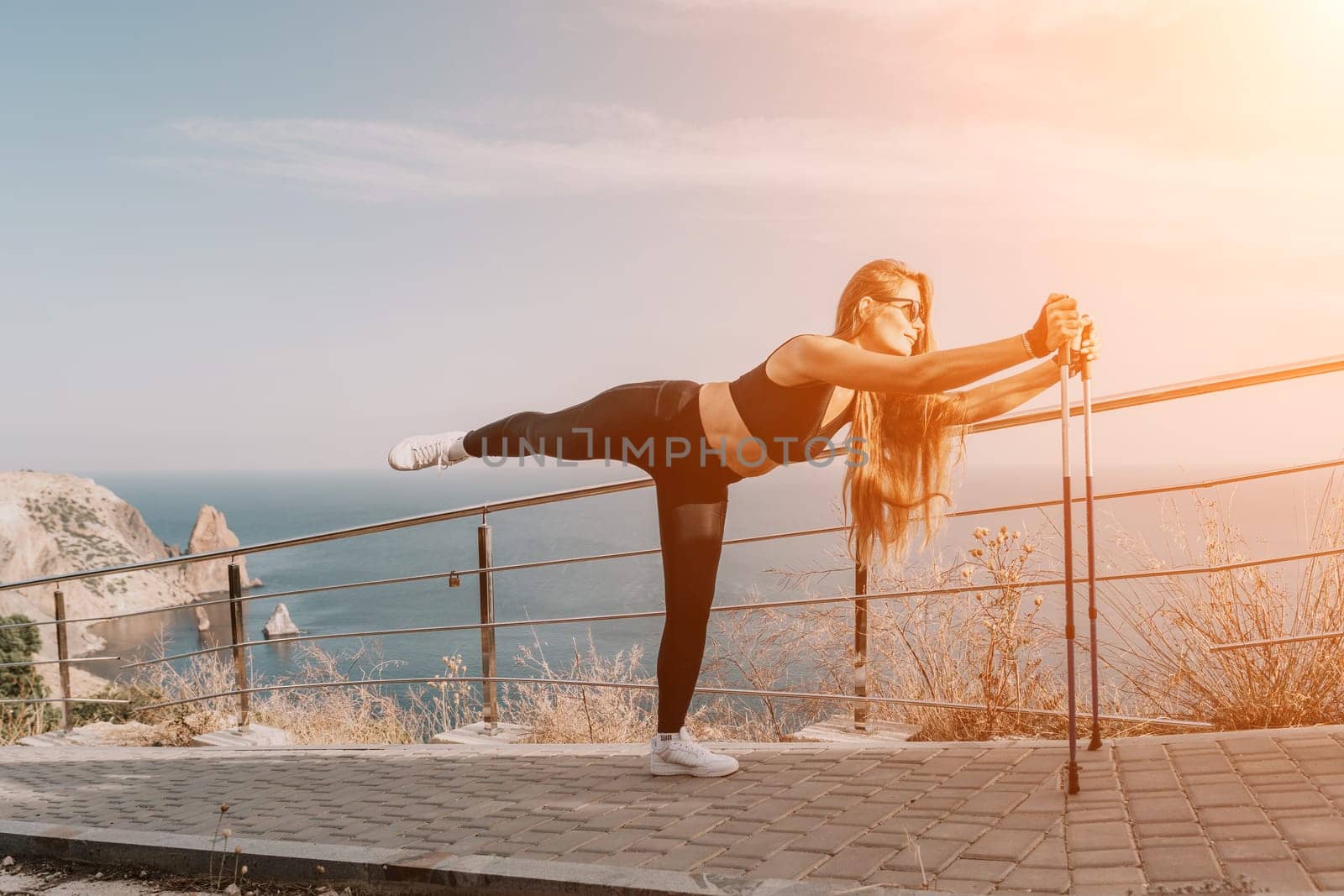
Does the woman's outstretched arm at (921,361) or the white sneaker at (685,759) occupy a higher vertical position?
the woman's outstretched arm at (921,361)

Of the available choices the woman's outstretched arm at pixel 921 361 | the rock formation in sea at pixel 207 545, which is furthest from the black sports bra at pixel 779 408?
the rock formation in sea at pixel 207 545

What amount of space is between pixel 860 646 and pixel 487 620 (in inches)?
79.5

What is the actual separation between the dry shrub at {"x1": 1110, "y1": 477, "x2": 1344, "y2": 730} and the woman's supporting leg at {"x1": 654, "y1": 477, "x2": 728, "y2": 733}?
70.6 inches

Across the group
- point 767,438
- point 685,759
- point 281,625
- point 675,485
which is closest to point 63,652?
point 685,759

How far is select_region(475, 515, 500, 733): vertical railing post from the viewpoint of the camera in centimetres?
538

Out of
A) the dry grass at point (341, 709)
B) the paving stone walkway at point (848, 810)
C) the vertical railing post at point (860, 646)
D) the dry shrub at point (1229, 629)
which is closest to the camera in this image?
the paving stone walkway at point (848, 810)

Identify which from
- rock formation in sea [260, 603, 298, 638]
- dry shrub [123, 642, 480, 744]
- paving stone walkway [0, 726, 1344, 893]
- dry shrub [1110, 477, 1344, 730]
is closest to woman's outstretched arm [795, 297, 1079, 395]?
paving stone walkway [0, 726, 1344, 893]

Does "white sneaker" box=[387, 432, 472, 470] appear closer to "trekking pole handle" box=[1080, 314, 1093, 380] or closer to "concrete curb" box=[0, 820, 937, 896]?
"concrete curb" box=[0, 820, 937, 896]

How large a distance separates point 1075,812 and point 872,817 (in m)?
0.55

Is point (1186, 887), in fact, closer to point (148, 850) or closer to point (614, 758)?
point (614, 758)

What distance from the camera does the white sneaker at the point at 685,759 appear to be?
3723 millimetres

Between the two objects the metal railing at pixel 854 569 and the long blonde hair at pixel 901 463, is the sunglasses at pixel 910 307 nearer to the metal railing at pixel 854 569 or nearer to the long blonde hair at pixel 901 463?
the long blonde hair at pixel 901 463

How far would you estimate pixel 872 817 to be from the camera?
10.0 ft

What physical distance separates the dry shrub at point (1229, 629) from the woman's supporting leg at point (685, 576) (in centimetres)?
179
